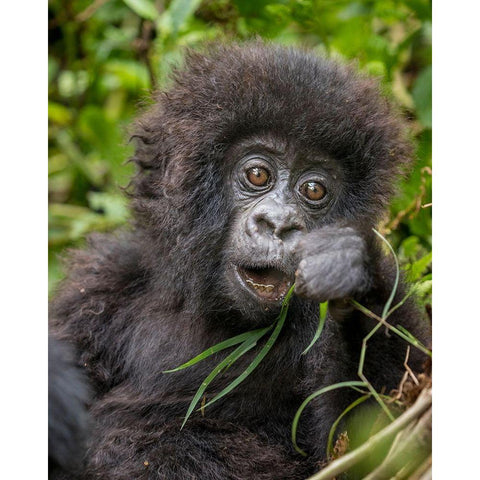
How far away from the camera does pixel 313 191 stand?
3.23 metres

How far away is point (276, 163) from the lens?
328cm

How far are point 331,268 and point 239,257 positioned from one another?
66 centimetres

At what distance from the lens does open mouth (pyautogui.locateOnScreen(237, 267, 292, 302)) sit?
2957 mm

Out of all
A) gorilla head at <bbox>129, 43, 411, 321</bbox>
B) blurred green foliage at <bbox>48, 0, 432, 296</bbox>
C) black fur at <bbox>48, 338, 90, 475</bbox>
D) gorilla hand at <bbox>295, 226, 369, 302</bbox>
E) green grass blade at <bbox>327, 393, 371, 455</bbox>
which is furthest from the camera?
blurred green foliage at <bbox>48, 0, 432, 296</bbox>

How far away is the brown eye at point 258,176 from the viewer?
323 centimetres

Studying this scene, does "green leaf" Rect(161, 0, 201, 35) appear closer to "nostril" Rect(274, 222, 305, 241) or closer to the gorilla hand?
"nostril" Rect(274, 222, 305, 241)

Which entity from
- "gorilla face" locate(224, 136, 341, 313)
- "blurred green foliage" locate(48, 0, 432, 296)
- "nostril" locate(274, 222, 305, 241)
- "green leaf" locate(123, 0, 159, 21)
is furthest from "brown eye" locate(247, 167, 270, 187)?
"green leaf" locate(123, 0, 159, 21)

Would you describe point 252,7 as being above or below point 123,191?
above

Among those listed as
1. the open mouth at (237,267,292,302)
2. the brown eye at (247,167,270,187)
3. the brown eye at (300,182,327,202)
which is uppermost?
the brown eye at (300,182,327,202)

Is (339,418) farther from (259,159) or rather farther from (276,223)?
(259,159)

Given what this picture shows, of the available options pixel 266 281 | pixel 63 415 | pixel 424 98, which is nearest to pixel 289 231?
pixel 266 281
